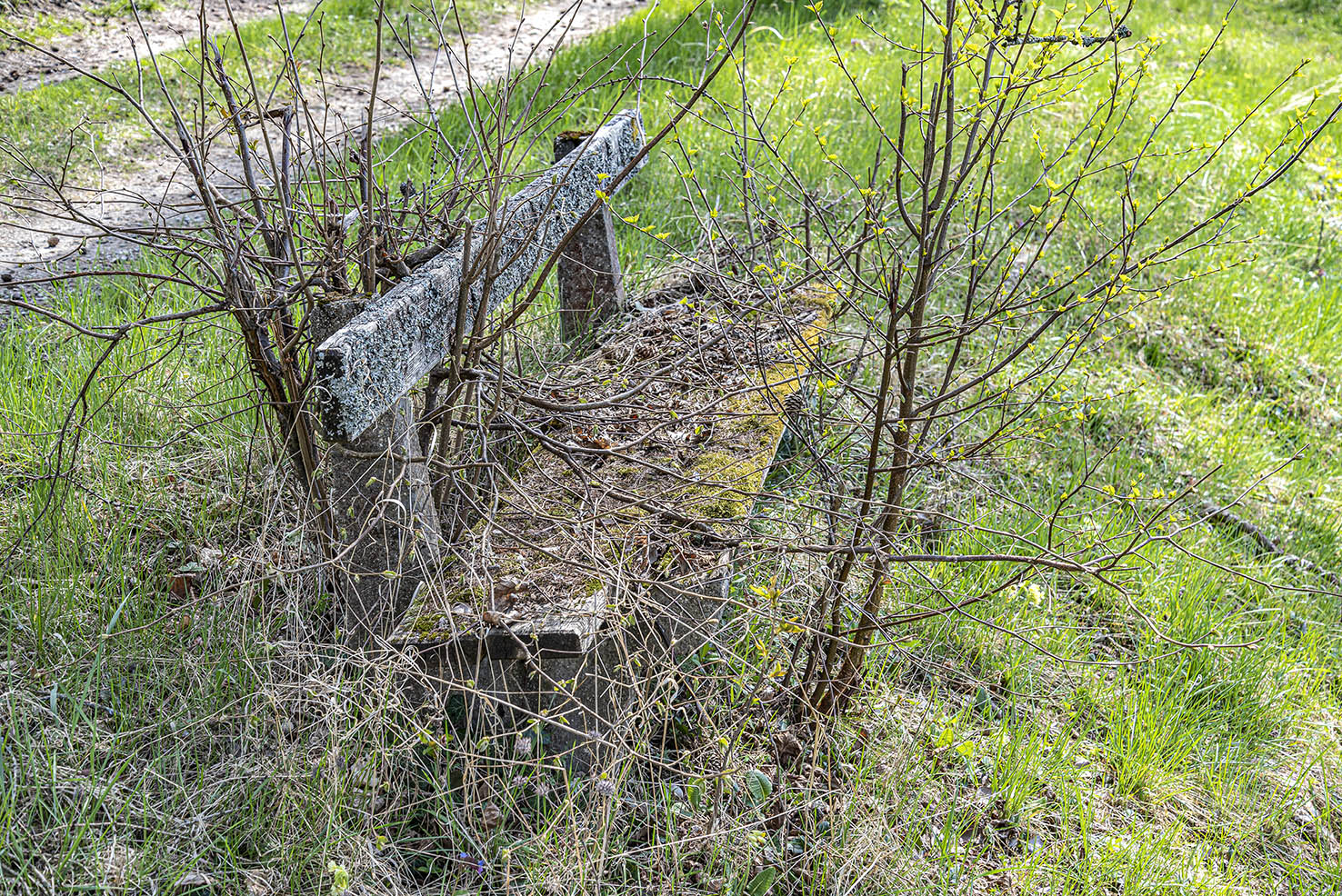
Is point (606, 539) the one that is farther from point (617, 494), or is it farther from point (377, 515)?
point (377, 515)

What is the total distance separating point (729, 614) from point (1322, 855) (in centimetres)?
196

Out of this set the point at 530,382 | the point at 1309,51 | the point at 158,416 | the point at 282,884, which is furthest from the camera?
the point at 1309,51

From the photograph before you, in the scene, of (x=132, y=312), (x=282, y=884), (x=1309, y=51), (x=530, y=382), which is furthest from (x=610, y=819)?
(x=1309, y=51)

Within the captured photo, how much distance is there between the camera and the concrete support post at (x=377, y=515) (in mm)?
2500

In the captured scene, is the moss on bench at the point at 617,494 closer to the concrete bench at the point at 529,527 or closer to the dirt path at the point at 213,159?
the concrete bench at the point at 529,527

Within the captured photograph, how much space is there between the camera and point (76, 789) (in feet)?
7.75

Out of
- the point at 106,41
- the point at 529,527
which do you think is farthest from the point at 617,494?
→ the point at 106,41

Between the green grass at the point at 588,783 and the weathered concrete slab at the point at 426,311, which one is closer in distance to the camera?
the weathered concrete slab at the point at 426,311

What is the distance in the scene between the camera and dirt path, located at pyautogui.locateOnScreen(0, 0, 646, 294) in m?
3.37

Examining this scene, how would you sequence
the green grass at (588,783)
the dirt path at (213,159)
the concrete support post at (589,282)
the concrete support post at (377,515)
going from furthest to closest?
the concrete support post at (589,282), the dirt path at (213,159), the concrete support post at (377,515), the green grass at (588,783)

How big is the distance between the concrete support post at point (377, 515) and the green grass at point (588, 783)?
0.52 feet

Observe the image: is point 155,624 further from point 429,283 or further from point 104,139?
point 104,139

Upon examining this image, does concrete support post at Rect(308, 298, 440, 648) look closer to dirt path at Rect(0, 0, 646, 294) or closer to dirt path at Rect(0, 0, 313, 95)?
dirt path at Rect(0, 0, 646, 294)

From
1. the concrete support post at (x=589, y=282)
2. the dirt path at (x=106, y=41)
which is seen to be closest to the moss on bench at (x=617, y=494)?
the concrete support post at (x=589, y=282)
